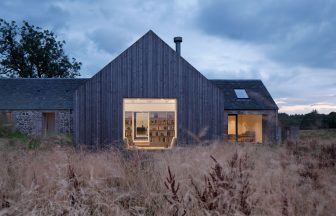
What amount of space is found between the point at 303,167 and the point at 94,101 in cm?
1050

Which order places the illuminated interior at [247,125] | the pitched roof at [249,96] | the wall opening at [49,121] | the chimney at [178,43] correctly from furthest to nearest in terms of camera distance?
the illuminated interior at [247,125]
the wall opening at [49,121]
the pitched roof at [249,96]
the chimney at [178,43]

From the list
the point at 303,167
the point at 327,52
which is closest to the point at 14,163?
the point at 303,167

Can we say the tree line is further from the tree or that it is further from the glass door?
the tree

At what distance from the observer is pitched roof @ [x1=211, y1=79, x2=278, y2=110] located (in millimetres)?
18609

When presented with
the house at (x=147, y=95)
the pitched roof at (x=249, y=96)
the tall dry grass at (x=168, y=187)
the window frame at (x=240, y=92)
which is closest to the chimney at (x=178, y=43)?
the house at (x=147, y=95)

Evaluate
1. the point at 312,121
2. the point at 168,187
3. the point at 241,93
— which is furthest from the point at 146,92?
the point at 312,121

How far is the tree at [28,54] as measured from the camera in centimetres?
3077

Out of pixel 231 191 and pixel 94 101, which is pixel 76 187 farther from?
pixel 94 101

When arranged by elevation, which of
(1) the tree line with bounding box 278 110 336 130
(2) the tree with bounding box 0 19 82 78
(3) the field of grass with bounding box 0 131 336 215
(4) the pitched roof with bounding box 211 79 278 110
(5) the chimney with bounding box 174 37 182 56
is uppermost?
(2) the tree with bounding box 0 19 82 78

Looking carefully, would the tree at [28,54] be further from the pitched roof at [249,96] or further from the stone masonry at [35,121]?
the pitched roof at [249,96]

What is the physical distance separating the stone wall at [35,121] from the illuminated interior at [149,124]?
3712 millimetres

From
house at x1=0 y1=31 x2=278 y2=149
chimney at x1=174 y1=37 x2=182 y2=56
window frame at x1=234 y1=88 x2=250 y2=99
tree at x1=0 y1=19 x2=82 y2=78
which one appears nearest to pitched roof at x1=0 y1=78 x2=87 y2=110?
house at x1=0 y1=31 x2=278 y2=149

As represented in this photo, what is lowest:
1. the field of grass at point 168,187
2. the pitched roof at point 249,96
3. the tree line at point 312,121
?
the field of grass at point 168,187

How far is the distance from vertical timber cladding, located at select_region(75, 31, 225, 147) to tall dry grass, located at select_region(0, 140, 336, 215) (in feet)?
27.0
